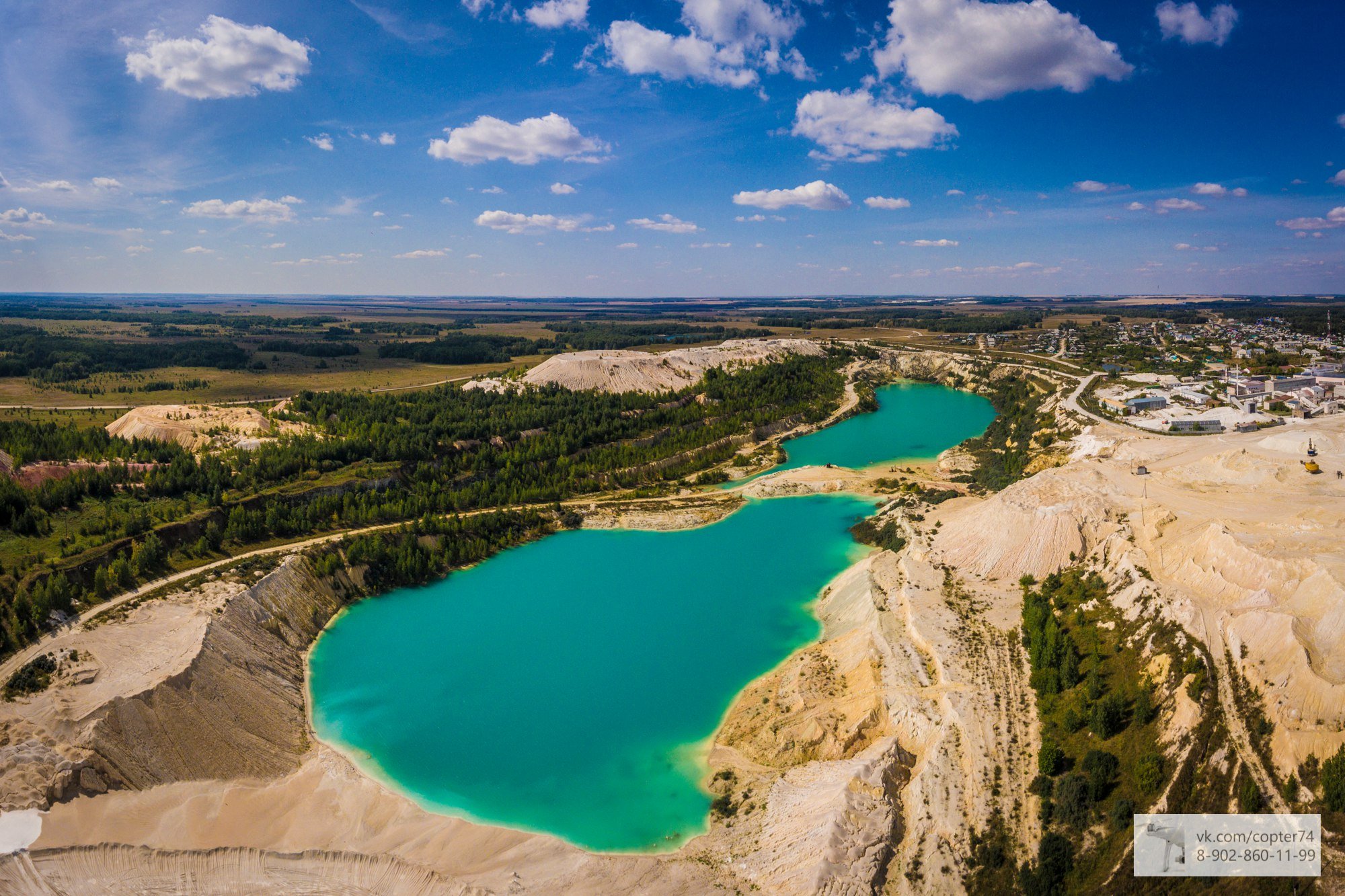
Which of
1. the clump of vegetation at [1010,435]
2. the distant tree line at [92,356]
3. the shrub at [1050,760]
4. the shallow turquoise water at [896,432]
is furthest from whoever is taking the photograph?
the distant tree line at [92,356]

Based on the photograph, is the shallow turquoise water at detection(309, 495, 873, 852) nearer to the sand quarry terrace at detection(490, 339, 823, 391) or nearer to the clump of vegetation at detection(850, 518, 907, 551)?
the clump of vegetation at detection(850, 518, 907, 551)

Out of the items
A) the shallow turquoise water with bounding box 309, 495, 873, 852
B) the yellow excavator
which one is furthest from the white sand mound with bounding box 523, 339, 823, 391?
the yellow excavator

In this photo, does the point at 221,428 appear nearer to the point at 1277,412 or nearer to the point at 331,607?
the point at 331,607

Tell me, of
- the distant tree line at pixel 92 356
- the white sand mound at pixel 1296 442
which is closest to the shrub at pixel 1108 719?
the white sand mound at pixel 1296 442

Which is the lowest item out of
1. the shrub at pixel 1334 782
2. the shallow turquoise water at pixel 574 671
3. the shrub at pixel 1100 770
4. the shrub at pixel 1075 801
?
the shallow turquoise water at pixel 574 671

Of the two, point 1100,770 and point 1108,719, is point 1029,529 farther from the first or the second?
point 1100,770

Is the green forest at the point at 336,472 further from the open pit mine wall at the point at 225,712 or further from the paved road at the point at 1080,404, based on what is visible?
the paved road at the point at 1080,404

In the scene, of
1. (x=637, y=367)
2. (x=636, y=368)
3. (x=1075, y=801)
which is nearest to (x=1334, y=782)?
(x=1075, y=801)
